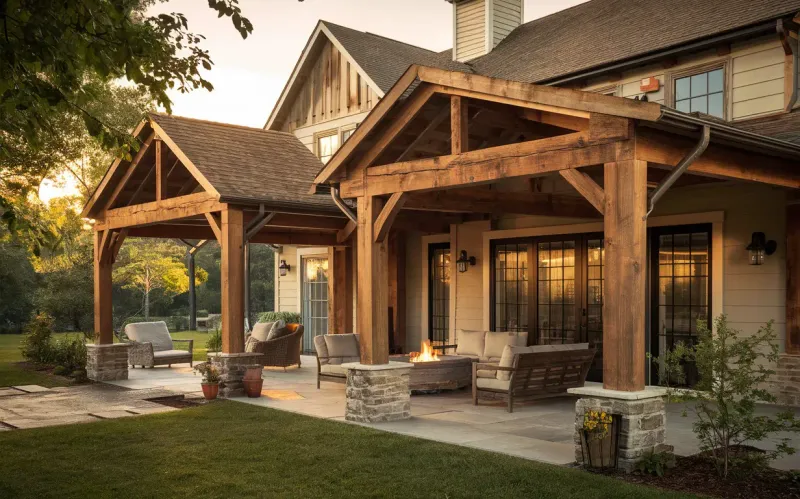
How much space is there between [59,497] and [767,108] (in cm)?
964

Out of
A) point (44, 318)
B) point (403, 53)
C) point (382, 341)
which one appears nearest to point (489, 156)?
point (382, 341)

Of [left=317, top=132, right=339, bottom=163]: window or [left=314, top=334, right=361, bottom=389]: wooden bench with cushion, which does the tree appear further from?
[left=314, top=334, right=361, bottom=389]: wooden bench with cushion

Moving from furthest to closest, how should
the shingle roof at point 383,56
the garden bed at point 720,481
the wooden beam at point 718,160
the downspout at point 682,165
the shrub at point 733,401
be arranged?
the shingle roof at point 383,56 → the wooden beam at point 718,160 → the downspout at point 682,165 → the shrub at point 733,401 → the garden bed at point 720,481

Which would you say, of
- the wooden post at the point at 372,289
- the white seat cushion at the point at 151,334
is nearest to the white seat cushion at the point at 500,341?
the wooden post at the point at 372,289

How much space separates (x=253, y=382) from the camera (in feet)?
37.3

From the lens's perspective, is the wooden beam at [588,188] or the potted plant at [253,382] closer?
the wooden beam at [588,188]

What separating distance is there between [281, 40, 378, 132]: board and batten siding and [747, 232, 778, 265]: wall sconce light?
Result: 8.51 metres

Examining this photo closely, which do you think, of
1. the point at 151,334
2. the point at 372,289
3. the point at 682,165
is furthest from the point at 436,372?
the point at 151,334

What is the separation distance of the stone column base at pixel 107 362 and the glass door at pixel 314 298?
5.44m

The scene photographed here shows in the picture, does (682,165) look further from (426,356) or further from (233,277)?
(233,277)

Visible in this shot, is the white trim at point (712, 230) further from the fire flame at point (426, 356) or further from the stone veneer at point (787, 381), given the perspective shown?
the fire flame at point (426, 356)

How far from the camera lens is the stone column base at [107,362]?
547 inches

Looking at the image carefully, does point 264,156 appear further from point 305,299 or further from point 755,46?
point 755,46

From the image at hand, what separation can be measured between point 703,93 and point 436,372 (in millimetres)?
5610
